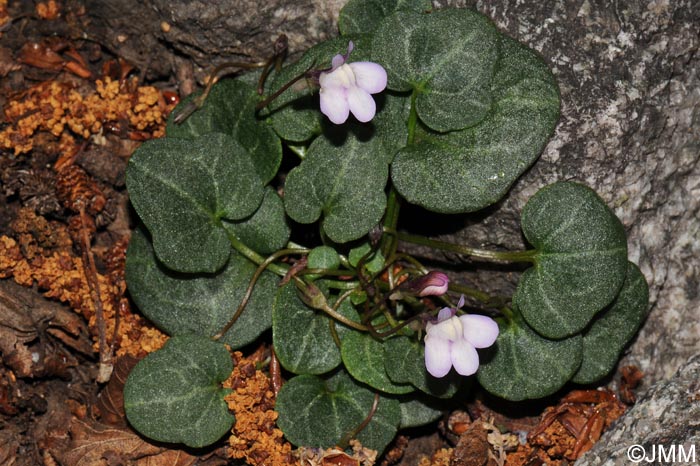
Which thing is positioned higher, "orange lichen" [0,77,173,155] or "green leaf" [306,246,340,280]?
"green leaf" [306,246,340,280]

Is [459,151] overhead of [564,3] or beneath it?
beneath

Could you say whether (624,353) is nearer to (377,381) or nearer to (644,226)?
(644,226)

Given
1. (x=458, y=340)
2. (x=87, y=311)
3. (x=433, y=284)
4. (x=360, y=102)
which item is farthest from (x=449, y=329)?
(x=87, y=311)

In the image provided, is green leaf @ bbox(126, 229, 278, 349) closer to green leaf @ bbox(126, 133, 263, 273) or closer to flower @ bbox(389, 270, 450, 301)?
green leaf @ bbox(126, 133, 263, 273)

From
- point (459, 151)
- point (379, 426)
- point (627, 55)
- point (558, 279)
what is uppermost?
point (627, 55)

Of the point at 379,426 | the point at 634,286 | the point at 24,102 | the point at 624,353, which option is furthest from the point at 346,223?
the point at 24,102

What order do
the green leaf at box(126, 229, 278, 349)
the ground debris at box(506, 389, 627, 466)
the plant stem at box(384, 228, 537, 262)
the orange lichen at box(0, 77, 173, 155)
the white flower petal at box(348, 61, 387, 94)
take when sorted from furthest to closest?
the orange lichen at box(0, 77, 173, 155), the ground debris at box(506, 389, 627, 466), the green leaf at box(126, 229, 278, 349), the plant stem at box(384, 228, 537, 262), the white flower petal at box(348, 61, 387, 94)

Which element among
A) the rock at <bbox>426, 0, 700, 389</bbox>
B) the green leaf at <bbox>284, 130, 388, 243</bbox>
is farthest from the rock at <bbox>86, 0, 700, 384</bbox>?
the green leaf at <bbox>284, 130, 388, 243</bbox>
